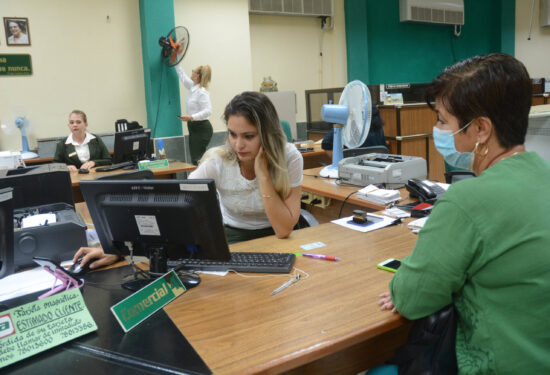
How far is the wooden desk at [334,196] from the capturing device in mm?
2426

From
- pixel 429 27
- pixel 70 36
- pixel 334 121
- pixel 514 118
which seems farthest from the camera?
pixel 429 27

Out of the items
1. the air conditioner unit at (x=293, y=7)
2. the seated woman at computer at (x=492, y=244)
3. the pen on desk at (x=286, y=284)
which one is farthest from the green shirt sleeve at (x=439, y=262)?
the air conditioner unit at (x=293, y=7)

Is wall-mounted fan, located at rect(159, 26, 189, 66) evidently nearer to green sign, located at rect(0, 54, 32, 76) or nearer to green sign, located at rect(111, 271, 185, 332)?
green sign, located at rect(0, 54, 32, 76)

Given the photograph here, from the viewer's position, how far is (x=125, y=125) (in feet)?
17.4

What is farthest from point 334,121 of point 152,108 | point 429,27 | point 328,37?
point 429,27

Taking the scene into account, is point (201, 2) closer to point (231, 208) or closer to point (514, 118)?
point (231, 208)

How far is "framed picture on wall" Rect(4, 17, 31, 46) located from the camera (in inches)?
196

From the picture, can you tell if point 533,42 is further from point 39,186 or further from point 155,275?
point 155,275

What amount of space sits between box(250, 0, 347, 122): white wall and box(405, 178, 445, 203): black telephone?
4.60 meters

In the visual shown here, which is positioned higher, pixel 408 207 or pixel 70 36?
pixel 70 36

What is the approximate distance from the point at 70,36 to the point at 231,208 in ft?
14.1

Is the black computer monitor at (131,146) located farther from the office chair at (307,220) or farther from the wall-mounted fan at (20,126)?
the office chair at (307,220)

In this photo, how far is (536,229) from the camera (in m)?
0.93

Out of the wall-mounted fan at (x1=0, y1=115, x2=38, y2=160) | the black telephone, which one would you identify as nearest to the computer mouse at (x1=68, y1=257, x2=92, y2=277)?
the black telephone
